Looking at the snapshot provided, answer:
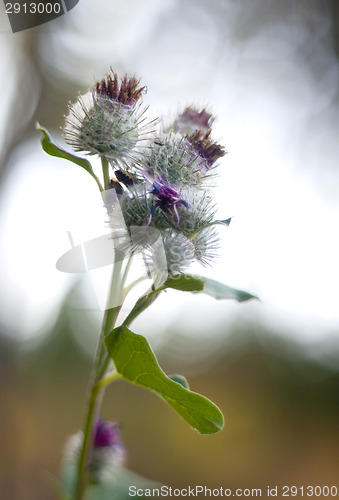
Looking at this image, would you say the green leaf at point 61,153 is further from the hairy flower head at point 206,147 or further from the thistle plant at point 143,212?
the hairy flower head at point 206,147

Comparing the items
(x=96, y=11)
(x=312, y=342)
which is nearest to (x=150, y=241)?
(x=96, y=11)

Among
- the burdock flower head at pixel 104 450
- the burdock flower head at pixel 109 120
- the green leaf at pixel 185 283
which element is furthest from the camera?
the burdock flower head at pixel 104 450

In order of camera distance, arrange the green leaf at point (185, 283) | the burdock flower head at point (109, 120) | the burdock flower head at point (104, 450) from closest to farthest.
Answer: the green leaf at point (185, 283) < the burdock flower head at point (109, 120) < the burdock flower head at point (104, 450)

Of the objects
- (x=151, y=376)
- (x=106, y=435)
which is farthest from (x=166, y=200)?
(x=106, y=435)

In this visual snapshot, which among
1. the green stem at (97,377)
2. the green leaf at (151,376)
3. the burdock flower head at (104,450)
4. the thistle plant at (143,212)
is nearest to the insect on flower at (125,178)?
the thistle plant at (143,212)

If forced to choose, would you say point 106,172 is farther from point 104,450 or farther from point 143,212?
point 104,450

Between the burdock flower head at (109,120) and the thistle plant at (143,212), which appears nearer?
the thistle plant at (143,212)

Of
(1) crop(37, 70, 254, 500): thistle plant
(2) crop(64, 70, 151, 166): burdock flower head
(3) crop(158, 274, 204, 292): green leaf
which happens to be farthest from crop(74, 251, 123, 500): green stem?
(2) crop(64, 70, 151, 166): burdock flower head
